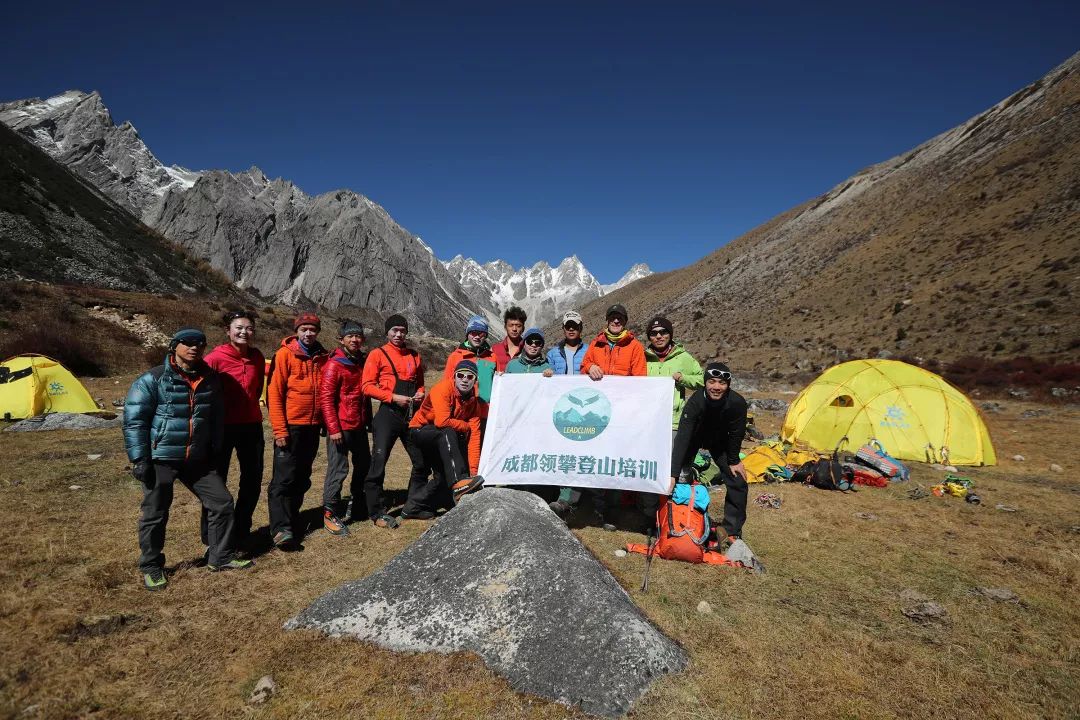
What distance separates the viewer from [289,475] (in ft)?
20.8

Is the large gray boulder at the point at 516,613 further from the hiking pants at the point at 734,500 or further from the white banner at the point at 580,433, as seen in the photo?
A: the hiking pants at the point at 734,500

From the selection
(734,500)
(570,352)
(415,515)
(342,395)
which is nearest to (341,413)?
(342,395)

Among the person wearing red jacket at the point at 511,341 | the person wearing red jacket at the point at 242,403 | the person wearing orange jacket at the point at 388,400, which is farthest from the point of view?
the person wearing red jacket at the point at 511,341

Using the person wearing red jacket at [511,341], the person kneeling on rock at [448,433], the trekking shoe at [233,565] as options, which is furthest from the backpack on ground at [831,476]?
the trekking shoe at [233,565]

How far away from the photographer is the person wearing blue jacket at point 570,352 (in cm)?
773

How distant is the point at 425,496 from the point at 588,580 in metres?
4.04

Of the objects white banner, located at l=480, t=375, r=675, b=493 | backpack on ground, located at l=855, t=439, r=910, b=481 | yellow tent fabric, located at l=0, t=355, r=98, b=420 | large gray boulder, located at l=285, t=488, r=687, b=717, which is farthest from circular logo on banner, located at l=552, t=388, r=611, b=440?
yellow tent fabric, located at l=0, t=355, r=98, b=420

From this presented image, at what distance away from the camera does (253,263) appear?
124125 mm

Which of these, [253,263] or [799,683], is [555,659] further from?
[253,263]

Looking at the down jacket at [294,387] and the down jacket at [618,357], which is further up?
the down jacket at [618,357]

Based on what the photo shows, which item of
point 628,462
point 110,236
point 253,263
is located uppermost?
point 253,263

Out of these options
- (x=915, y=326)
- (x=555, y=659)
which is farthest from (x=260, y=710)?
(x=915, y=326)

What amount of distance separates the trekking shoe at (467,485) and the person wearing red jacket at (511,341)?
2.19 meters

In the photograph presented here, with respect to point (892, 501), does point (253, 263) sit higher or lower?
higher
